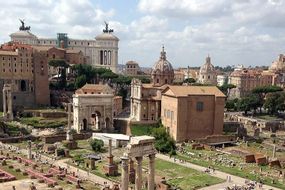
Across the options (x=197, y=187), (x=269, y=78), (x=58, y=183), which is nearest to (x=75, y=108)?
(x=58, y=183)

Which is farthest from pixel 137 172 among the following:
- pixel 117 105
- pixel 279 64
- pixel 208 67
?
pixel 279 64

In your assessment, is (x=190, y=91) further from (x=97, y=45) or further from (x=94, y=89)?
(x=97, y=45)

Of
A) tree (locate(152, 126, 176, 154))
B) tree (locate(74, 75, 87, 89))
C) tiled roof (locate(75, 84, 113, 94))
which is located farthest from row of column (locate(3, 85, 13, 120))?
tree (locate(152, 126, 176, 154))

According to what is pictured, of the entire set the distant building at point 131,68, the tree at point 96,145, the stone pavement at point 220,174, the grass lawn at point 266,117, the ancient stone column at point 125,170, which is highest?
the distant building at point 131,68

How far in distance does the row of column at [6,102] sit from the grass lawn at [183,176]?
3238cm

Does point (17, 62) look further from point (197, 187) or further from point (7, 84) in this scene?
point (197, 187)

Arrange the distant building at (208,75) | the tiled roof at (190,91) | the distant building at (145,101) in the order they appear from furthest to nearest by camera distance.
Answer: the distant building at (208,75)
the distant building at (145,101)
the tiled roof at (190,91)

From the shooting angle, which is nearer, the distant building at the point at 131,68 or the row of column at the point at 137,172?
the row of column at the point at 137,172

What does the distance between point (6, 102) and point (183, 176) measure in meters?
41.1

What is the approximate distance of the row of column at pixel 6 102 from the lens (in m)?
68.1

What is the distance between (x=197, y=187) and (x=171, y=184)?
2526 mm

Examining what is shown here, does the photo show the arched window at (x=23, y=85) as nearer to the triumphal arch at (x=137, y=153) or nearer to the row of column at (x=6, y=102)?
the row of column at (x=6, y=102)

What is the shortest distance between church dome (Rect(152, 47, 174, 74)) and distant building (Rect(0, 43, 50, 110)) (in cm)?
2242

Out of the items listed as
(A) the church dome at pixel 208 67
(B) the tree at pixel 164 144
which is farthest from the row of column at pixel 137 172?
(A) the church dome at pixel 208 67
